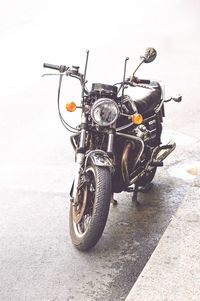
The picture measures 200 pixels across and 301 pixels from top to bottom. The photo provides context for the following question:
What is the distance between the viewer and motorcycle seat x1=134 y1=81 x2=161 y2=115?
485cm

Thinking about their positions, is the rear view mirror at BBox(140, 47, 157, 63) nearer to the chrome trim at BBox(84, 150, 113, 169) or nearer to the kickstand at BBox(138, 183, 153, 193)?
the chrome trim at BBox(84, 150, 113, 169)

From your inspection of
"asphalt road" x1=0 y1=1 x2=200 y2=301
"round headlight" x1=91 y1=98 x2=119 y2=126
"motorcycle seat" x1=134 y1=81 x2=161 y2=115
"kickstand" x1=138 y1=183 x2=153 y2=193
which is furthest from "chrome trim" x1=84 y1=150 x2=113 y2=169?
"kickstand" x1=138 y1=183 x2=153 y2=193

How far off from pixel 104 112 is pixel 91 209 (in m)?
0.82

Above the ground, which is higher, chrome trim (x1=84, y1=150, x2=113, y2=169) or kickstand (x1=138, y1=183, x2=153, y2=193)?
chrome trim (x1=84, y1=150, x2=113, y2=169)

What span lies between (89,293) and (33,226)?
122 centimetres

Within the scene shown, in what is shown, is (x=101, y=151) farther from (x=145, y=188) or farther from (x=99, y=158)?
(x=145, y=188)

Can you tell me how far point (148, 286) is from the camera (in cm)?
321

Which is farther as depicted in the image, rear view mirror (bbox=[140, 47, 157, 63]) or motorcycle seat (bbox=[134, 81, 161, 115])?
motorcycle seat (bbox=[134, 81, 161, 115])

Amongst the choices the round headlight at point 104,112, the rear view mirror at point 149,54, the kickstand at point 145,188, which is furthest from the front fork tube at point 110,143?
the kickstand at point 145,188

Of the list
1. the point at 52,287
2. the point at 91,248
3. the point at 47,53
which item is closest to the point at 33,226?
the point at 91,248

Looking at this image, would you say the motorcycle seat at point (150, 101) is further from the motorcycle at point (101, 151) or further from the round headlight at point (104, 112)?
the round headlight at point (104, 112)

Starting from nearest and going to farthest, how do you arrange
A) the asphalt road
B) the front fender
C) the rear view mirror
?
the asphalt road, the front fender, the rear view mirror

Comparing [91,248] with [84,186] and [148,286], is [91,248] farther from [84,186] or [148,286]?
[148,286]

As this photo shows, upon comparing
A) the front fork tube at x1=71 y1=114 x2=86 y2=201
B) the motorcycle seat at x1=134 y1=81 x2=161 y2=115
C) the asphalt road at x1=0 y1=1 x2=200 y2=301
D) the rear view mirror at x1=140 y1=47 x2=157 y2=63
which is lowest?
the asphalt road at x1=0 y1=1 x2=200 y2=301
